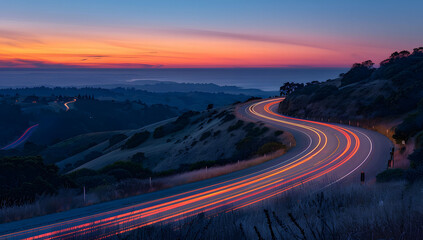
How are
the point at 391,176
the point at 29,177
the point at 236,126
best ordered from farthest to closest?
1. the point at 236,126
2. the point at 29,177
3. the point at 391,176

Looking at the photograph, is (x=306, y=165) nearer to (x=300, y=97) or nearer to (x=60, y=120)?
(x=300, y=97)

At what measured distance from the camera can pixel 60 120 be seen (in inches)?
7185

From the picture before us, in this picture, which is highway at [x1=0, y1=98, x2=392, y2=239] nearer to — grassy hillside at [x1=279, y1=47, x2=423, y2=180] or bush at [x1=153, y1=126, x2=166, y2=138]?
grassy hillside at [x1=279, y1=47, x2=423, y2=180]

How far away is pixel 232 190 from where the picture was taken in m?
18.5

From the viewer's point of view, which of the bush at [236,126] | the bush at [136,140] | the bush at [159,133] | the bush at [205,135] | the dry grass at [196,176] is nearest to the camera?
the dry grass at [196,176]

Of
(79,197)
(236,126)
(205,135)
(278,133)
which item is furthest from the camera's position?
(205,135)

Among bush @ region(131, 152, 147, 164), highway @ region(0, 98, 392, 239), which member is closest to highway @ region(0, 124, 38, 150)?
bush @ region(131, 152, 147, 164)

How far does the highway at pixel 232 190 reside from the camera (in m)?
11.5

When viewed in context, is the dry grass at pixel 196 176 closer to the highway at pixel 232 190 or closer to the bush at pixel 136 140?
the highway at pixel 232 190

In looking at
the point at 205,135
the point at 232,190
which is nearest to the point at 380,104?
the point at 205,135

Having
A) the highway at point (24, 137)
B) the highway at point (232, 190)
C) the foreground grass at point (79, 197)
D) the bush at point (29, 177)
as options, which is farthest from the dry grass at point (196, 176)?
the highway at point (24, 137)

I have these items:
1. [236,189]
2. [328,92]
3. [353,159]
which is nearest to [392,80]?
[328,92]

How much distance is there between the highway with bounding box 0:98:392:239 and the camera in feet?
37.6

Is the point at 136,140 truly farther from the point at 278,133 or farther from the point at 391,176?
the point at 391,176
